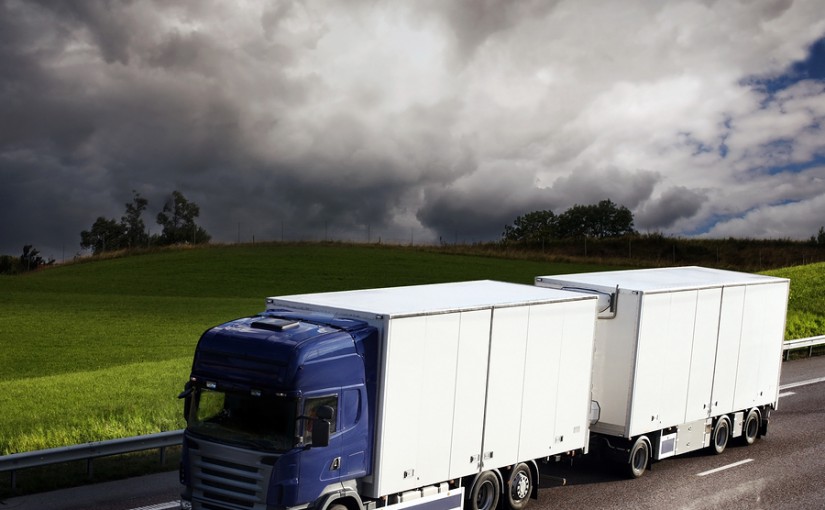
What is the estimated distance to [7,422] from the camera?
18906 mm

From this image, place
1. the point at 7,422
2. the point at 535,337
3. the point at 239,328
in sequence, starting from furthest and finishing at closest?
the point at 7,422
the point at 535,337
the point at 239,328

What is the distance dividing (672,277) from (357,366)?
29.0 ft

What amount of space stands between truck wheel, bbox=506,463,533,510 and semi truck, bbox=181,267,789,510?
25 mm

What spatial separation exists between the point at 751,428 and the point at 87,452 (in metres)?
13.3

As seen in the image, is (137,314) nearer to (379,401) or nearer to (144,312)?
(144,312)

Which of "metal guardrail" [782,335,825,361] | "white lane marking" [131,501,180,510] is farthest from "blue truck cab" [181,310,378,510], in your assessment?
"metal guardrail" [782,335,825,361]

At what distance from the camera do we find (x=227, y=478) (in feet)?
34.9

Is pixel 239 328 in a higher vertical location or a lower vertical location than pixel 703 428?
higher

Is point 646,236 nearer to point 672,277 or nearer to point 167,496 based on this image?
point 672,277

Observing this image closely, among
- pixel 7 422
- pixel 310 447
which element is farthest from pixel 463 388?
pixel 7 422

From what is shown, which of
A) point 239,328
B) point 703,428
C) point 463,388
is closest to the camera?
point 239,328

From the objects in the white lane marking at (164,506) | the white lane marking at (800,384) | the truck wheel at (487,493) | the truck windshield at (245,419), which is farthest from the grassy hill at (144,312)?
the white lane marking at (800,384)

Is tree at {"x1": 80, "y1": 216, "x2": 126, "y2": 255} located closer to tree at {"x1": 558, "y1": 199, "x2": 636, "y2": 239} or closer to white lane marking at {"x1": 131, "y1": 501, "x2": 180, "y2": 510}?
tree at {"x1": 558, "y1": 199, "x2": 636, "y2": 239}

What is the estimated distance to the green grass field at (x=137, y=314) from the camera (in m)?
19.4
